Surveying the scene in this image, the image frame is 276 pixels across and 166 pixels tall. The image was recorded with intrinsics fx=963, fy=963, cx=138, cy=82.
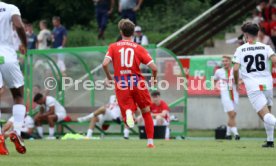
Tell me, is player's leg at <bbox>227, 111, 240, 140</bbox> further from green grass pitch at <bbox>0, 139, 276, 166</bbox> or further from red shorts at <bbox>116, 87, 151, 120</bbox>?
green grass pitch at <bbox>0, 139, 276, 166</bbox>

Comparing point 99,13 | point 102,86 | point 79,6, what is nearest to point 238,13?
point 99,13

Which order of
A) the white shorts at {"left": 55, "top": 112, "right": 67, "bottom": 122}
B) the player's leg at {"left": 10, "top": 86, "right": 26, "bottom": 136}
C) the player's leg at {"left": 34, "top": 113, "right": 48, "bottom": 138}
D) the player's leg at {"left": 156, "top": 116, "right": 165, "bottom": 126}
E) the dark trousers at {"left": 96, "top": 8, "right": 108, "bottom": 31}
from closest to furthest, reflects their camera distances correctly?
the player's leg at {"left": 10, "top": 86, "right": 26, "bottom": 136}, the player's leg at {"left": 156, "top": 116, "right": 165, "bottom": 126}, the white shorts at {"left": 55, "top": 112, "right": 67, "bottom": 122}, the player's leg at {"left": 34, "top": 113, "right": 48, "bottom": 138}, the dark trousers at {"left": 96, "top": 8, "right": 108, "bottom": 31}

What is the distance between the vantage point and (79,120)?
89.4ft

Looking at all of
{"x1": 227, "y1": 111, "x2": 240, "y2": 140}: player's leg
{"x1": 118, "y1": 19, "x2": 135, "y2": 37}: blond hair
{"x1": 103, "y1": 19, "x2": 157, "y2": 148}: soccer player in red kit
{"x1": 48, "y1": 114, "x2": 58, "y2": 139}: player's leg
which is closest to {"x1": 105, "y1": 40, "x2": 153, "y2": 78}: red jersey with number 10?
{"x1": 103, "y1": 19, "x2": 157, "y2": 148}: soccer player in red kit

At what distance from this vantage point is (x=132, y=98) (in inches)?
701

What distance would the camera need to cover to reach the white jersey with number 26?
697 inches

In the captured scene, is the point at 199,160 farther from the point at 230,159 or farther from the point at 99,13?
the point at 99,13

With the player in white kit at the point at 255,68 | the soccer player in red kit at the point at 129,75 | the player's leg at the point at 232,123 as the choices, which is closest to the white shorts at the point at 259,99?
the player in white kit at the point at 255,68

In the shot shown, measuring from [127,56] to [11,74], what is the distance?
125 inches

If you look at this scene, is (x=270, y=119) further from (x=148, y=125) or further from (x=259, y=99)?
(x=148, y=125)

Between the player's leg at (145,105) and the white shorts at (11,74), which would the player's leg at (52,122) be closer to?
the player's leg at (145,105)

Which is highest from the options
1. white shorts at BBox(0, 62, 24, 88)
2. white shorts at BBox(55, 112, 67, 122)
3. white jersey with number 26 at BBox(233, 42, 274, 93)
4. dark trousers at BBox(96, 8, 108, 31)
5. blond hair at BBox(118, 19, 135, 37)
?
dark trousers at BBox(96, 8, 108, 31)

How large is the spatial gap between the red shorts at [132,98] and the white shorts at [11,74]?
9.95ft

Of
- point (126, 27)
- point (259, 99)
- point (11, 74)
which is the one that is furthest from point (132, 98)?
point (11, 74)
